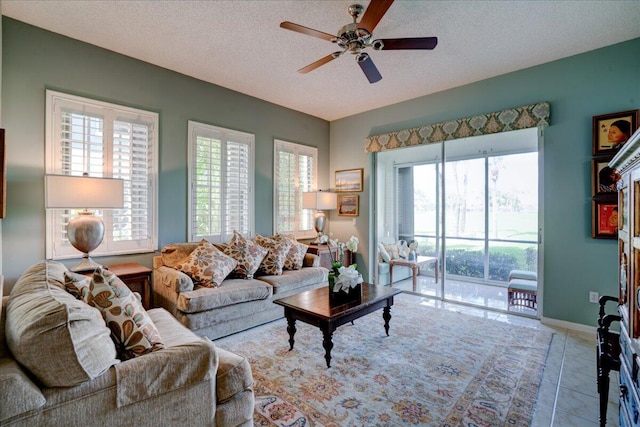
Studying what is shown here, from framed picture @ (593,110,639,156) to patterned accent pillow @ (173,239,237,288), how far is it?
13.8ft

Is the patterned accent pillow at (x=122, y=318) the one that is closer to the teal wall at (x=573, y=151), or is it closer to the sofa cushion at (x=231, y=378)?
the sofa cushion at (x=231, y=378)

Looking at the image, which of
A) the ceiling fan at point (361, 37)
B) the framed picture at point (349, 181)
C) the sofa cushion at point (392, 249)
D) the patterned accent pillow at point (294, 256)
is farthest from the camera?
the framed picture at point (349, 181)

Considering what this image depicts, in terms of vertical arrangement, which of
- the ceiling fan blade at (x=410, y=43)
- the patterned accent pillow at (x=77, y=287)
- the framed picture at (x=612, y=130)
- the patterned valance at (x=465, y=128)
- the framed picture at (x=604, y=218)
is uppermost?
the ceiling fan blade at (x=410, y=43)

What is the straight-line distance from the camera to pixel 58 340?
3.71 feet

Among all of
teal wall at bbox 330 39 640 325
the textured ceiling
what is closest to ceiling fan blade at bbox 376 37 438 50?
the textured ceiling

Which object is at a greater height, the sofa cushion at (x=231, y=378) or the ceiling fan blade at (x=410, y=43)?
the ceiling fan blade at (x=410, y=43)

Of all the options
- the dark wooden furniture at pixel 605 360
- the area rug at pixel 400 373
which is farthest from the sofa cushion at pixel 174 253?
the dark wooden furniture at pixel 605 360

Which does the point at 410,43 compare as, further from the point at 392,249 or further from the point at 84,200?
the point at 392,249

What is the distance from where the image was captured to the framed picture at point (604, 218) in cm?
320

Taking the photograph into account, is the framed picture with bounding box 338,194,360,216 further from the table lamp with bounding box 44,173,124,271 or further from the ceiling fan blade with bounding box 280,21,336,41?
the table lamp with bounding box 44,173,124,271

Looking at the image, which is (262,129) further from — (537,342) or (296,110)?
(537,342)

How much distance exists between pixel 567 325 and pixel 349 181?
11.9 ft

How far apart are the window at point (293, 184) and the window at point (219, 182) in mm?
531

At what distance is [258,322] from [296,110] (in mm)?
3562
